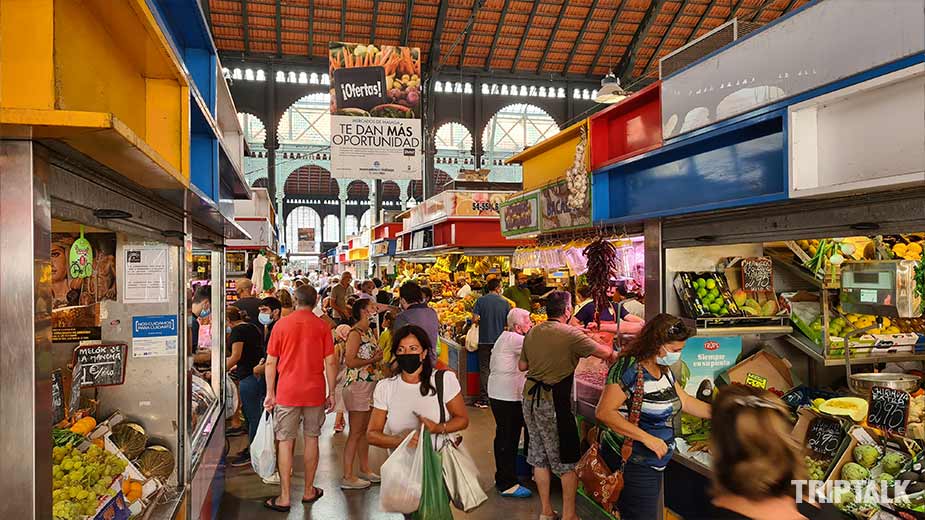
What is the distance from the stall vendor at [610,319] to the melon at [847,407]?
1.53m

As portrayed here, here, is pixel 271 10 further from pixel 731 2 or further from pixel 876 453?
pixel 876 453

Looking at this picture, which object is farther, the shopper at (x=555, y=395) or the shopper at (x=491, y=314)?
the shopper at (x=491, y=314)

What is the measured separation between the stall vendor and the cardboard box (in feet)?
3.01

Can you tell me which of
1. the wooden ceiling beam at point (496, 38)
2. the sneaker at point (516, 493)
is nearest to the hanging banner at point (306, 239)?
the wooden ceiling beam at point (496, 38)

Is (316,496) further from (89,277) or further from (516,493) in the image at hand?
(89,277)

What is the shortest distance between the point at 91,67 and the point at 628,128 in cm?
317

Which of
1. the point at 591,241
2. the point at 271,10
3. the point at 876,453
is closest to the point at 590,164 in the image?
the point at 591,241

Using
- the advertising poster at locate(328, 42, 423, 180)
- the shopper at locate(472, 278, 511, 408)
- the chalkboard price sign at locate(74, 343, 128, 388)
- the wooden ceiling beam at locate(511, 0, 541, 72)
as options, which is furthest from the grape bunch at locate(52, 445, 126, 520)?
the wooden ceiling beam at locate(511, 0, 541, 72)

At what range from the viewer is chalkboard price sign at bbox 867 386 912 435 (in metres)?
3.17

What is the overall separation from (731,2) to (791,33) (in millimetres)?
19111

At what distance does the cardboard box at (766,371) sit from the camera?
158 inches

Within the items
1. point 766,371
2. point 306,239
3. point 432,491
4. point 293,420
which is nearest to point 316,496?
point 293,420

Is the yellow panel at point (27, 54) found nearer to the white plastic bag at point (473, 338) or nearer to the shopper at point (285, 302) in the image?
the shopper at point (285, 302)

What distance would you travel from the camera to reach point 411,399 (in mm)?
3484
